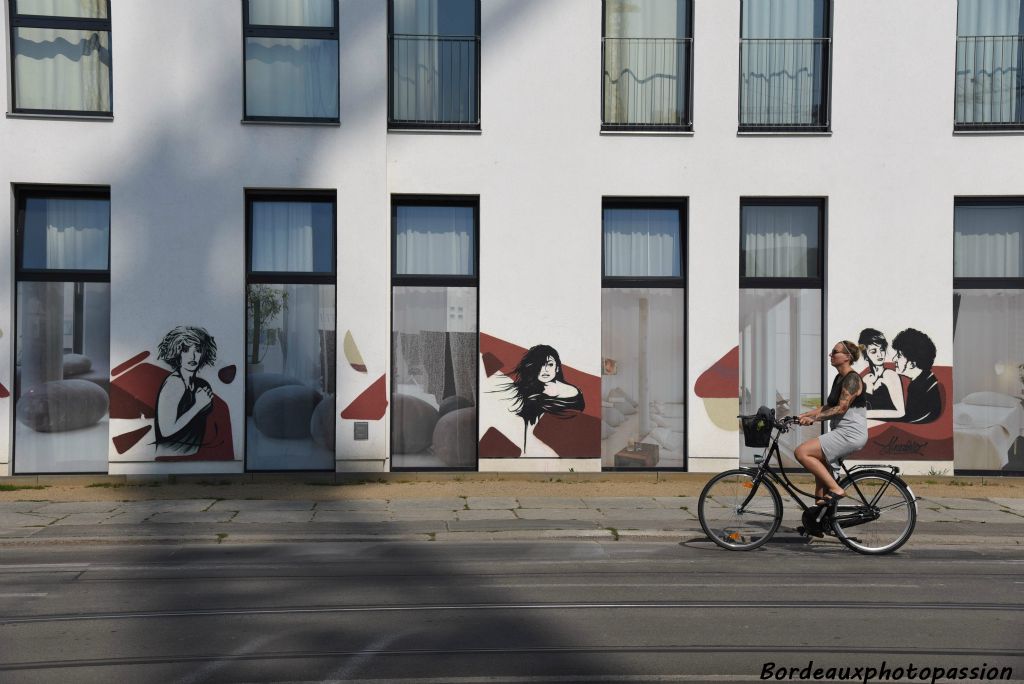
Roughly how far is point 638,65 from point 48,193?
891 centimetres

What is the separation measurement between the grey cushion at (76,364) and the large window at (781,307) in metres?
9.61

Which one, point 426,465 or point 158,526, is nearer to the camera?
point 158,526

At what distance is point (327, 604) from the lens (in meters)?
7.40

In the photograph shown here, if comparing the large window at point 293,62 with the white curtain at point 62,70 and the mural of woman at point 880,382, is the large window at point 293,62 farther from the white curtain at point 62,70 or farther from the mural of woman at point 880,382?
the mural of woman at point 880,382

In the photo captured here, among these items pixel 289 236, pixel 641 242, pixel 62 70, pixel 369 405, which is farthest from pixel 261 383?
pixel 641 242

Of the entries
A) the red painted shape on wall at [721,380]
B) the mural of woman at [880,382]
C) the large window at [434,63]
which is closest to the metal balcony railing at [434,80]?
the large window at [434,63]

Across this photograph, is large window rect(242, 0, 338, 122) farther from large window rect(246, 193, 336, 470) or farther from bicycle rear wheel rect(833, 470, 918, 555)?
bicycle rear wheel rect(833, 470, 918, 555)

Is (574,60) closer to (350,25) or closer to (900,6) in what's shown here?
(350,25)

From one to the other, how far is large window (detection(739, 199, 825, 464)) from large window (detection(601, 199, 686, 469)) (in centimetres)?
98

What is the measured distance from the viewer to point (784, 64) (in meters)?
15.0

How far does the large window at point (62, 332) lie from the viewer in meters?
14.2

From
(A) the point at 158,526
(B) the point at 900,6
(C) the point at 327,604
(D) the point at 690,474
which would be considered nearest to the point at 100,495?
(A) the point at 158,526

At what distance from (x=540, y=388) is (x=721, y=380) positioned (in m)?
2.70

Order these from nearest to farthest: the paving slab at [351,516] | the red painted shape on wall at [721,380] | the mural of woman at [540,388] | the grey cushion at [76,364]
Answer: the paving slab at [351,516] < the grey cushion at [76,364] < the mural of woman at [540,388] < the red painted shape on wall at [721,380]
